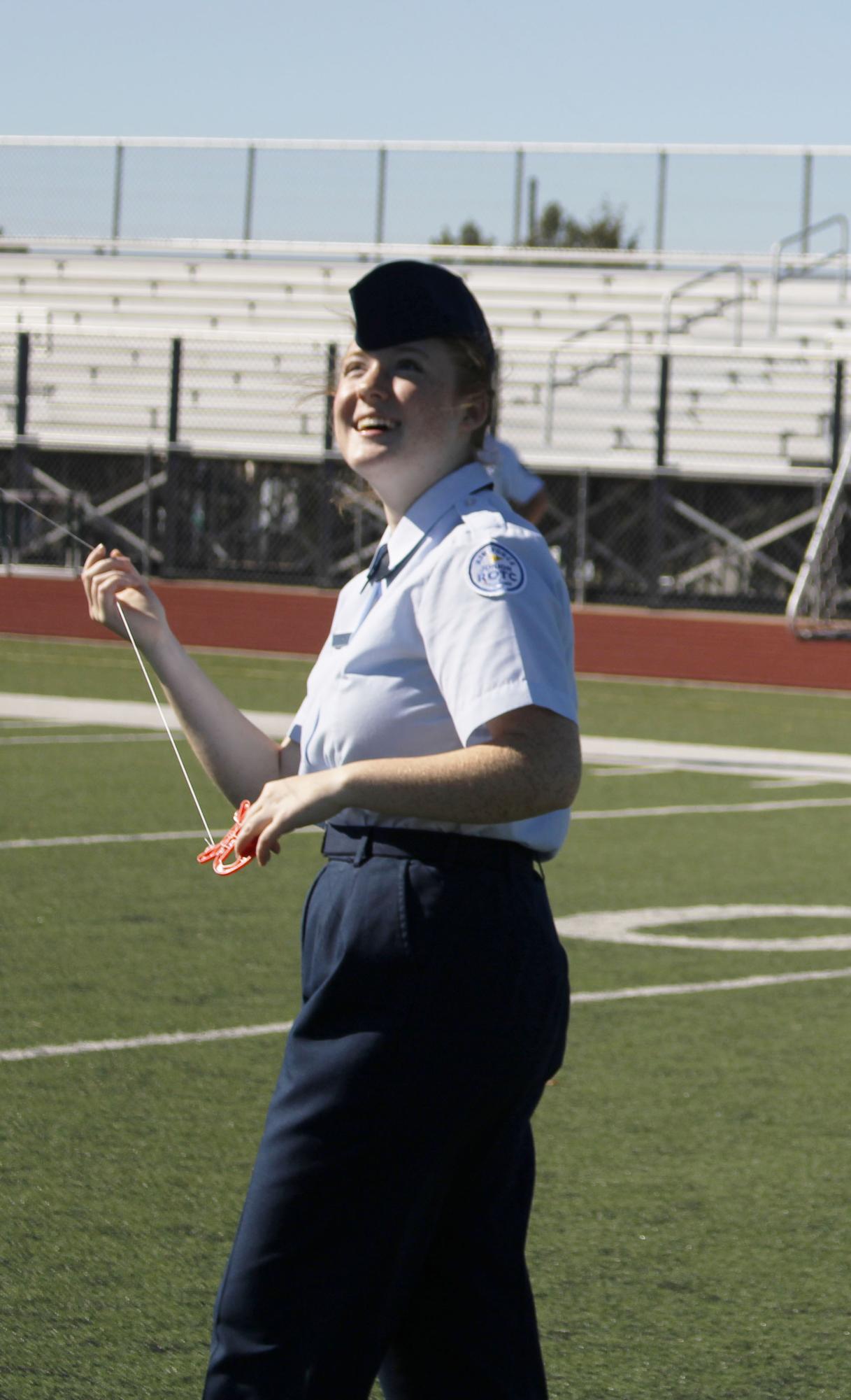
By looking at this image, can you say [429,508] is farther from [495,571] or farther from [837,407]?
[837,407]

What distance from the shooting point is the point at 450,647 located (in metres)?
2.69

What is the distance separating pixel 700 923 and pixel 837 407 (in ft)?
50.8

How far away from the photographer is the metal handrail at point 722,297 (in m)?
29.6

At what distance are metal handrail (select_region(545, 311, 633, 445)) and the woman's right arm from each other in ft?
76.1

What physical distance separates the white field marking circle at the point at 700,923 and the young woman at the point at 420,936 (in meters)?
5.35

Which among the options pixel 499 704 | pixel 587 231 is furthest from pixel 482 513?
pixel 587 231

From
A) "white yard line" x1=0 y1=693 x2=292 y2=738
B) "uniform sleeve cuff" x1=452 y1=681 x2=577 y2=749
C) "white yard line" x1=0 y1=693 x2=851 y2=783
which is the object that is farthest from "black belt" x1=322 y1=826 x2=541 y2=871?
"white yard line" x1=0 y1=693 x2=292 y2=738

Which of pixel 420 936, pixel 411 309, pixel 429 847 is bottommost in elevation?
pixel 420 936

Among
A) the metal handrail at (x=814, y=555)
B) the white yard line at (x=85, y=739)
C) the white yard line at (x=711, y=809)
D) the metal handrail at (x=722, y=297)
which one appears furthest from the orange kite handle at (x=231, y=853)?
the metal handrail at (x=722, y=297)

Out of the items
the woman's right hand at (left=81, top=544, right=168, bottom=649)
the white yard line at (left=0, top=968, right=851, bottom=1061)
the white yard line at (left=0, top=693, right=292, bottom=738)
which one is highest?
the woman's right hand at (left=81, top=544, right=168, bottom=649)

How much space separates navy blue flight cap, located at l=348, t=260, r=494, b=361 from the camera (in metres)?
2.82

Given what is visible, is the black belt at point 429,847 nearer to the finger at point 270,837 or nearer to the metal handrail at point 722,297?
the finger at point 270,837

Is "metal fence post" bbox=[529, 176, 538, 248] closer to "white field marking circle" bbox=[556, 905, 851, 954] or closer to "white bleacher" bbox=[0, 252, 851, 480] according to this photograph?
"white bleacher" bbox=[0, 252, 851, 480]

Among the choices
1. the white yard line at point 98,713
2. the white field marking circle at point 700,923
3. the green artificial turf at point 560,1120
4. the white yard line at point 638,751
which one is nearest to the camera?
the green artificial turf at point 560,1120
